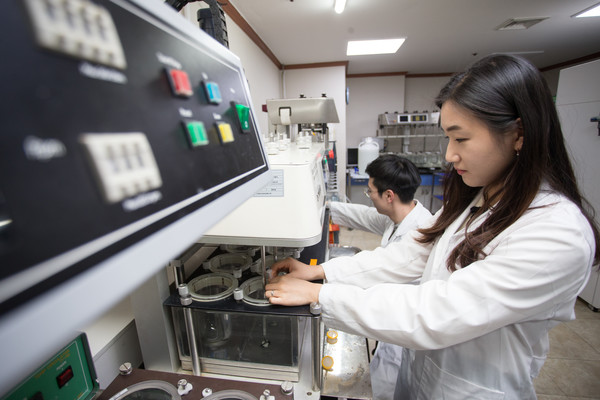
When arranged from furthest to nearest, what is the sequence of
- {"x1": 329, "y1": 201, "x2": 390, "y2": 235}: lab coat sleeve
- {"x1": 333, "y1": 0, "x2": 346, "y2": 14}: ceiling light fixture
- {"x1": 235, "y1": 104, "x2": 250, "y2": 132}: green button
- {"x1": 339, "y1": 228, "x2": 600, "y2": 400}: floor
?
{"x1": 333, "y1": 0, "x2": 346, "y2": 14}: ceiling light fixture, {"x1": 329, "y1": 201, "x2": 390, "y2": 235}: lab coat sleeve, {"x1": 339, "y1": 228, "x2": 600, "y2": 400}: floor, {"x1": 235, "y1": 104, "x2": 250, "y2": 132}: green button

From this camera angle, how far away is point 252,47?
3.19 meters

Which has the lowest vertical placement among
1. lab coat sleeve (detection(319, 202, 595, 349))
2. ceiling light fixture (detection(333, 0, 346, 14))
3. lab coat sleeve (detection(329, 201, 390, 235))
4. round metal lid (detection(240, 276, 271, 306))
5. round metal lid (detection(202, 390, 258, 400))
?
lab coat sleeve (detection(329, 201, 390, 235))

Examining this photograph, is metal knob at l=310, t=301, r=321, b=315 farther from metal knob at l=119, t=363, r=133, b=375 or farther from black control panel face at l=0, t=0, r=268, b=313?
black control panel face at l=0, t=0, r=268, b=313

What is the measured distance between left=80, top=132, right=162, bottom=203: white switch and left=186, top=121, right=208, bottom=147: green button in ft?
0.21

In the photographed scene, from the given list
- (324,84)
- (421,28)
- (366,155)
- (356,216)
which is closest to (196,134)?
(356,216)

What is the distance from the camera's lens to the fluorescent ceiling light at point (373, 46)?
3.91 meters

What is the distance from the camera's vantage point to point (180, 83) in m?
0.29

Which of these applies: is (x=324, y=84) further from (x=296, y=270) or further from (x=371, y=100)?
(x=296, y=270)

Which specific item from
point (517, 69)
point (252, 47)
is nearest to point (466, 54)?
point (252, 47)

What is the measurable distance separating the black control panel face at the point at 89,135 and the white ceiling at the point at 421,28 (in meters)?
2.81

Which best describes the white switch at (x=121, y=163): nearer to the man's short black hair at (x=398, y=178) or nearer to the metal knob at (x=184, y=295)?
the metal knob at (x=184, y=295)

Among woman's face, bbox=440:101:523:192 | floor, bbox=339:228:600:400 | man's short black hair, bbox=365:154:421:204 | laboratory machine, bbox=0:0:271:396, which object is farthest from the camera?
floor, bbox=339:228:600:400

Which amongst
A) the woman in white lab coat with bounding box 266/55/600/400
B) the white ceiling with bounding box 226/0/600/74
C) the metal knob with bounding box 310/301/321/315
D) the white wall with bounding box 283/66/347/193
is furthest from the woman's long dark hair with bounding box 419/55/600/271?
the white wall with bounding box 283/66/347/193

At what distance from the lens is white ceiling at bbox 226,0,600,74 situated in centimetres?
279
